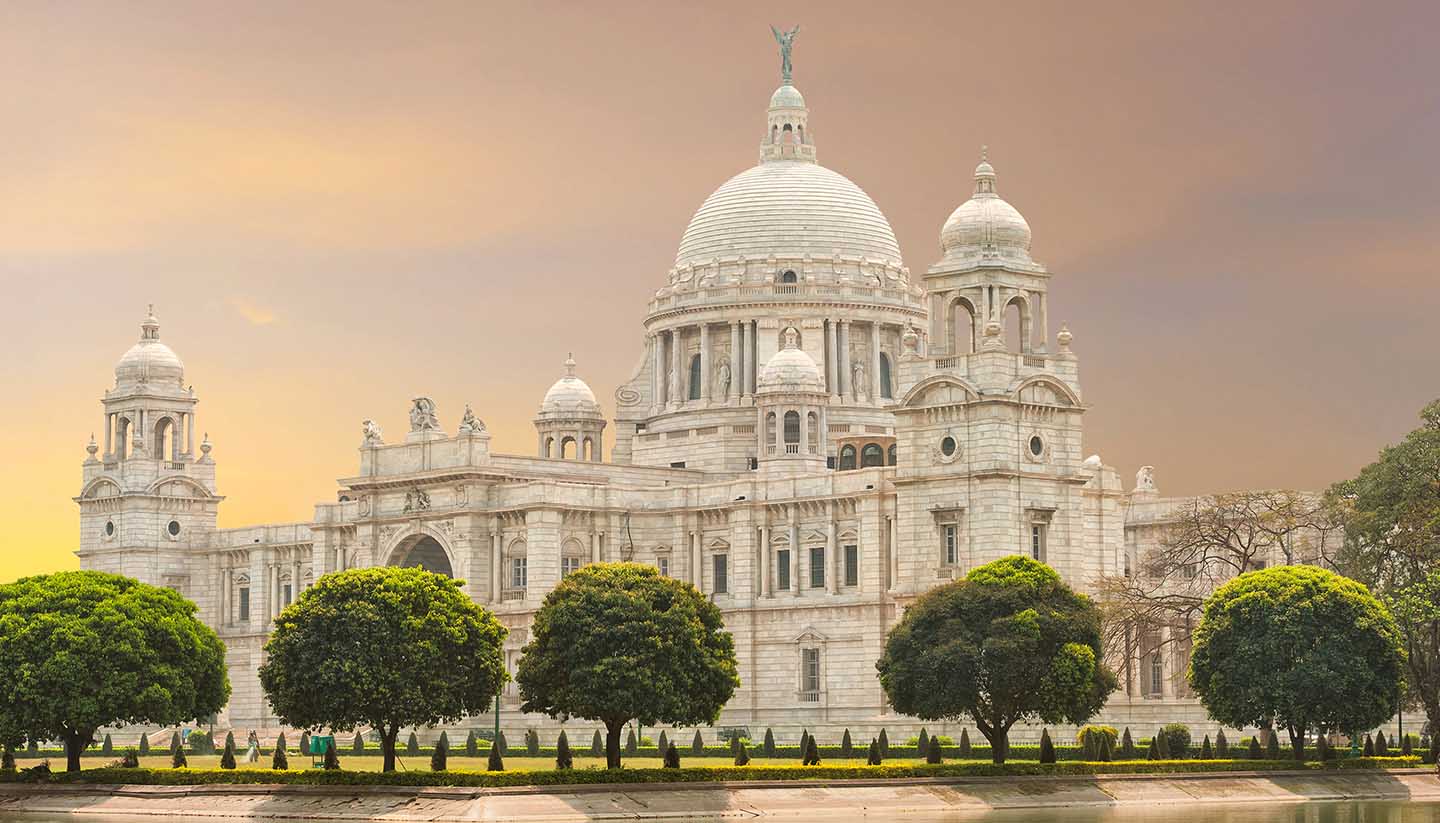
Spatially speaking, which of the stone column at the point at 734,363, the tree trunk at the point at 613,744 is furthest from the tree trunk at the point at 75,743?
the stone column at the point at 734,363

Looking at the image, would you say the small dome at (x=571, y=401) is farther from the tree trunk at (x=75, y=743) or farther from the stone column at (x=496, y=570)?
the tree trunk at (x=75, y=743)

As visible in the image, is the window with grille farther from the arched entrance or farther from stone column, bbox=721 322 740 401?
stone column, bbox=721 322 740 401

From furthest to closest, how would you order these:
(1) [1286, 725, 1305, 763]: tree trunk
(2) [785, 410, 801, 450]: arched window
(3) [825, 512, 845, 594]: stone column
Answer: (2) [785, 410, 801, 450]: arched window → (3) [825, 512, 845, 594]: stone column → (1) [1286, 725, 1305, 763]: tree trunk

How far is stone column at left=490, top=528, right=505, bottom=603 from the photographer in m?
133

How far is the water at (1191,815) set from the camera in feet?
256

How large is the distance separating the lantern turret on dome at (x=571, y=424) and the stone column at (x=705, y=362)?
248 inches

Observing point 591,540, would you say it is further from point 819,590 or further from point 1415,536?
point 1415,536

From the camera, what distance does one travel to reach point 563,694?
8881cm

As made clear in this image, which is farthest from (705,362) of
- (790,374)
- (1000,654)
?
(1000,654)

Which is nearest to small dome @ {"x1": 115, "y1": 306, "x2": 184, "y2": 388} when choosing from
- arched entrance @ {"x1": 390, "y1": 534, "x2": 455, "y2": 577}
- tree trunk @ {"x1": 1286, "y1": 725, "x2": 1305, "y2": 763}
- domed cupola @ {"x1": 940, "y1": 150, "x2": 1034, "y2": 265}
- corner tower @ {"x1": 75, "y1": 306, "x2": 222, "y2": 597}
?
corner tower @ {"x1": 75, "y1": 306, "x2": 222, "y2": 597}

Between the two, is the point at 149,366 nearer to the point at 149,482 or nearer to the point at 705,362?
the point at 149,482

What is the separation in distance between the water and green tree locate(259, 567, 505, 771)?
18.2 feet

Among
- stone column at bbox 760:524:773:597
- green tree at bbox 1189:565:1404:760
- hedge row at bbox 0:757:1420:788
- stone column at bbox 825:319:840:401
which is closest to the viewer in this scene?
hedge row at bbox 0:757:1420:788

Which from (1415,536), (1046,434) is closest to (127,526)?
(1046,434)
